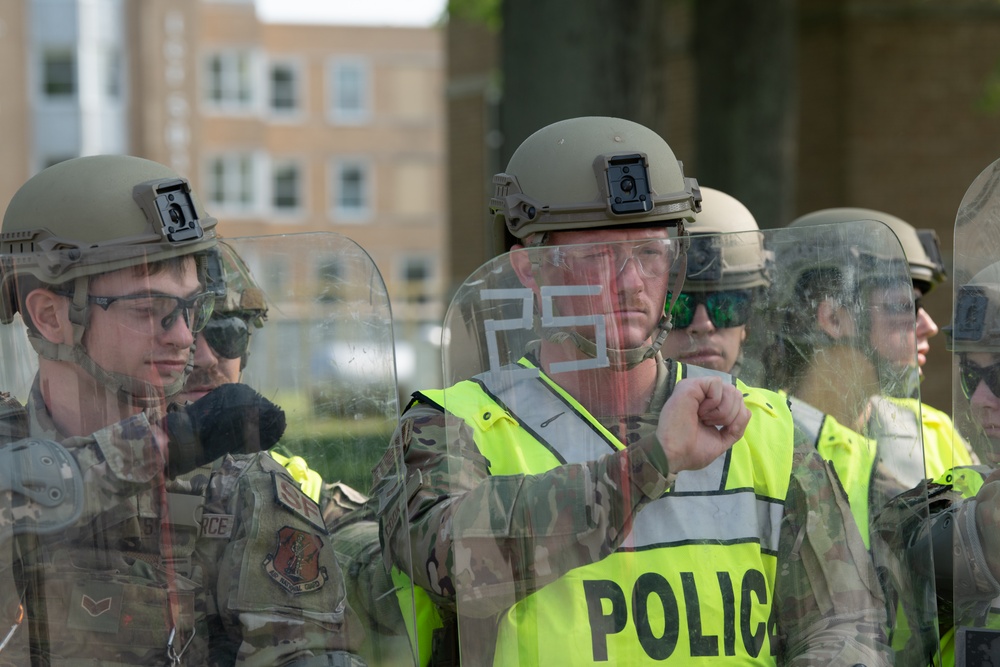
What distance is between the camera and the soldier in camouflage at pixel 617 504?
93.0 inches

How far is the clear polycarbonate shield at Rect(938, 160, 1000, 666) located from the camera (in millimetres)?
2500

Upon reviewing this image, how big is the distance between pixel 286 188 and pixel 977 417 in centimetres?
4563

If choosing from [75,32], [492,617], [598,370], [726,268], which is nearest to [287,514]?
[492,617]

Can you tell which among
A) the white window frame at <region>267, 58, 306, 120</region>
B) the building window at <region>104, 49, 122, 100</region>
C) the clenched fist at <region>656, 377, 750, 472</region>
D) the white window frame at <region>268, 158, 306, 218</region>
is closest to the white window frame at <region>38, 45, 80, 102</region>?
the building window at <region>104, 49, 122, 100</region>

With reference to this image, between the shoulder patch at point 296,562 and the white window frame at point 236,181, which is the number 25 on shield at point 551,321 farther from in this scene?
the white window frame at point 236,181

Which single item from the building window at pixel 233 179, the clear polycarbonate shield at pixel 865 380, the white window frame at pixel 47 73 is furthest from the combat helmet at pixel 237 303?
the building window at pixel 233 179

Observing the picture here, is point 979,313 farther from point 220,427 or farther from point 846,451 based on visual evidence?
point 220,427

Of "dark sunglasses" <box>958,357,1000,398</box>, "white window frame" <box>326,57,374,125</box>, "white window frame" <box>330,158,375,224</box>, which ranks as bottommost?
"dark sunglasses" <box>958,357,1000,398</box>

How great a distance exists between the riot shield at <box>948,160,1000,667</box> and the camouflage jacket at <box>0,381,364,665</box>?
3.96 ft

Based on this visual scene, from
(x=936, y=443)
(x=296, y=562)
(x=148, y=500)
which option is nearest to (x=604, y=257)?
(x=296, y=562)

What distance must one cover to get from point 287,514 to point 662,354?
82 centimetres

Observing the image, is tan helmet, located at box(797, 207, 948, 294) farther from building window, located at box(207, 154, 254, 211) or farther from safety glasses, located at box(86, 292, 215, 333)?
building window, located at box(207, 154, 254, 211)

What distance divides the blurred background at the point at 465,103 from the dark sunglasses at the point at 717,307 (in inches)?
25.1

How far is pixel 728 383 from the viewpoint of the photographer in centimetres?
246
